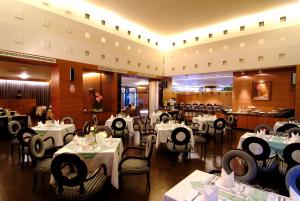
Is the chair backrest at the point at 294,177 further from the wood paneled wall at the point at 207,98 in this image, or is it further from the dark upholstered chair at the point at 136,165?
the wood paneled wall at the point at 207,98

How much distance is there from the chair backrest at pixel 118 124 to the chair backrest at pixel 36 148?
9.20ft

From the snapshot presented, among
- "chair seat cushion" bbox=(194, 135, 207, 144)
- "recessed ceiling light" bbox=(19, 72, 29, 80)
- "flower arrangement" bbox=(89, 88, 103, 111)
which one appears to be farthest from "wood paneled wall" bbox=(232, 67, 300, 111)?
"recessed ceiling light" bbox=(19, 72, 29, 80)

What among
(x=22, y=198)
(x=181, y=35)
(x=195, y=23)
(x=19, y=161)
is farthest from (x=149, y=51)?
(x=22, y=198)

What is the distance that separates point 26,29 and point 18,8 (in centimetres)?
71

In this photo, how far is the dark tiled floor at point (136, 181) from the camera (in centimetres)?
319

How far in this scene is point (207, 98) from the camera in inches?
601

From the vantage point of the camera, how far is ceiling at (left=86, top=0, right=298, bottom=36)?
750cm

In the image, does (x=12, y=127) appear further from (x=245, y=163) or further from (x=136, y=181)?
(x=245, y=163)

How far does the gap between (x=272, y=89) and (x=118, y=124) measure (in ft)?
27.8

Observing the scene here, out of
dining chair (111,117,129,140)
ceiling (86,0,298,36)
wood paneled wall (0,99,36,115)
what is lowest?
dining chair (111,117,129,140)

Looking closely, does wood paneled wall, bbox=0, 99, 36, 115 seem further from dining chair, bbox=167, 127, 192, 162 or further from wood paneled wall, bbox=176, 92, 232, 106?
dining chair, bbox=167, 127, 192, 162

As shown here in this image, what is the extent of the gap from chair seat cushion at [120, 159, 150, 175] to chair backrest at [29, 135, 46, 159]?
61.8 inches

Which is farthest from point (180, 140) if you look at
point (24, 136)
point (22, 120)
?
point (22, 120)

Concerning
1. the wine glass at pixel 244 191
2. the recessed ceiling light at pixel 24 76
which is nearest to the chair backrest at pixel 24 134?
the wine glass at pixel 244 191
